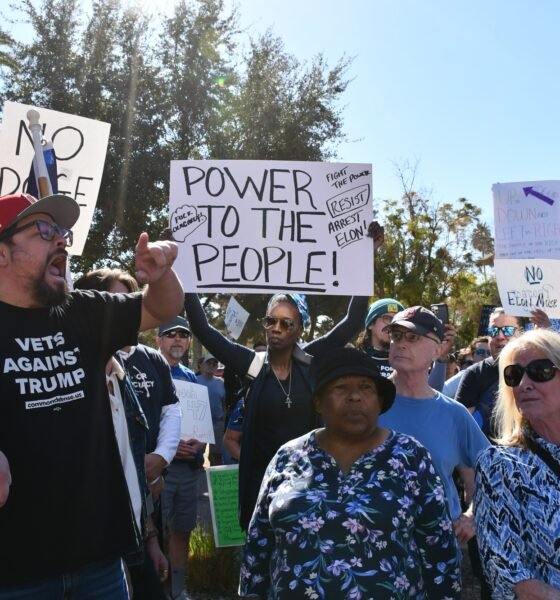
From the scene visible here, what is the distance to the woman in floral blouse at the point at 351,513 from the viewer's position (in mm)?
2320

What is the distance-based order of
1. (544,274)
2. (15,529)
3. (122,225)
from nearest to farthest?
(15,529) < (544,274) < (122,225)

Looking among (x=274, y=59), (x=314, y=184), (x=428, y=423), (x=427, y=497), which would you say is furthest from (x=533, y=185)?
(x=274, y=59)

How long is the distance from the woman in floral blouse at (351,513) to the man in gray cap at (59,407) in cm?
52

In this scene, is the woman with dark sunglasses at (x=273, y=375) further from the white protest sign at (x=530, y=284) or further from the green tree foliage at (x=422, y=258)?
the green tree foliage at (x=422, y=258)

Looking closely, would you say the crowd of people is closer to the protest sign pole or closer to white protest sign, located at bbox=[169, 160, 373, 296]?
the protest sign pole

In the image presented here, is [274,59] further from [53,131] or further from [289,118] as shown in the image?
[53,131]

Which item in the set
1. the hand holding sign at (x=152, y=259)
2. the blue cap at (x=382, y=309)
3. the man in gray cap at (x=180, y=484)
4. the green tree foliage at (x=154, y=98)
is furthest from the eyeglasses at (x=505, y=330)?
the green tree foliage at (x=154, y=98)

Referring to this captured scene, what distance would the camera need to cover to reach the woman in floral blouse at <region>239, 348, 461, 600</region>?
2320mm

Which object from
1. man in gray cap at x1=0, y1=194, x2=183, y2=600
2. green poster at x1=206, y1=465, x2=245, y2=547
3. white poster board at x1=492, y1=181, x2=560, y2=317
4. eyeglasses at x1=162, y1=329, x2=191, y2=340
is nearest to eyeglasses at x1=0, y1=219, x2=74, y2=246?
man in gray cap at x1=0, y1=194, x2=183, y2=600

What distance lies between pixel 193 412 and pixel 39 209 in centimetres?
345

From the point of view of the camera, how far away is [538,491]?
2295 mm

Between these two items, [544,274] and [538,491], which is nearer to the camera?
[538,491]

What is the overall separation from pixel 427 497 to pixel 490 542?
251mm

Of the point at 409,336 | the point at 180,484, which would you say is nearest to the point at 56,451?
the point at 409,336
